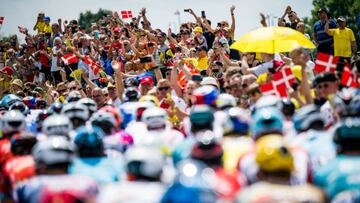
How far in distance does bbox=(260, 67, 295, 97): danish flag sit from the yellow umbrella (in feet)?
5.38

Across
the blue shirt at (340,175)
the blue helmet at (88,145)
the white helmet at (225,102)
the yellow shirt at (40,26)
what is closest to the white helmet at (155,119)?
the blue helmet at (88,145)

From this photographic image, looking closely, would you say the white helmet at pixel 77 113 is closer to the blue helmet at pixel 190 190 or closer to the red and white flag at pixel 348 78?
the red and white flag at pixel 348 78

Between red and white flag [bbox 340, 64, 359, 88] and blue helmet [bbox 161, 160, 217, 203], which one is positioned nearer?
blue helmet [bbox 161, 160, 217, 203]

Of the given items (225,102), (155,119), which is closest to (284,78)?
(225,102)

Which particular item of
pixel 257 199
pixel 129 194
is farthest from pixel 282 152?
pixel 129 194

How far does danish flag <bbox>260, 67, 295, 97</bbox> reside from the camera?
10.7 m

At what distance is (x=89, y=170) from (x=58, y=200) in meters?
1.39

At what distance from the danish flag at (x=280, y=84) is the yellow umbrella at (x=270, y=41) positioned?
164 centimetres

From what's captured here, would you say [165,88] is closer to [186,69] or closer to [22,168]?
[186,69]

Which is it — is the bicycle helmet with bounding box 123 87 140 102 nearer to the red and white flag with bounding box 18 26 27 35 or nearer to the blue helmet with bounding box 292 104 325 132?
the blue helmet with bounding box 292 104 325 132

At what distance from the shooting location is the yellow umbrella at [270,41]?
12.5 m

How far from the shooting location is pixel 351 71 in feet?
35.4

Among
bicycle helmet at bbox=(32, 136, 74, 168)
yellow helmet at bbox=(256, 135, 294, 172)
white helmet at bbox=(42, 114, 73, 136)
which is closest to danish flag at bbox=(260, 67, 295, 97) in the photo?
white helmet at bbox=(42, 114, 73, 136)

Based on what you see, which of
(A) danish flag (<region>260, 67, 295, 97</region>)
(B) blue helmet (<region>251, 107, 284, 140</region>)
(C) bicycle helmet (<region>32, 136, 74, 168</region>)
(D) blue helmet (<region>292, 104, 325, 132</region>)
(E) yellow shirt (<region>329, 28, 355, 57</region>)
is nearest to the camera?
(C) bicycle helmet (<region>32, 136, 74, 168</region>)
